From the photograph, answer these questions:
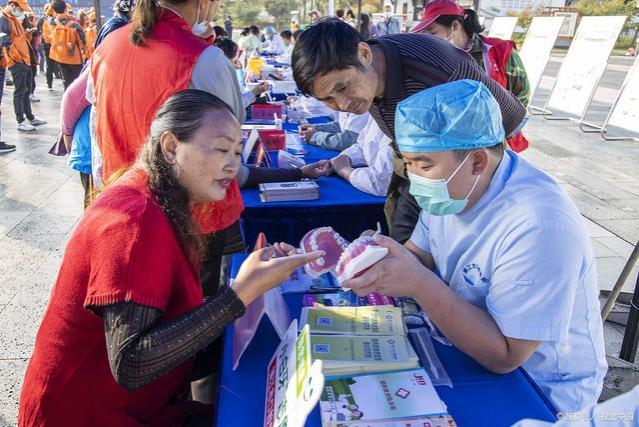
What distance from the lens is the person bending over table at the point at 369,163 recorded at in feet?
8.79

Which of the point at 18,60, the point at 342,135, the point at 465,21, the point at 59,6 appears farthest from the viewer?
the point at 59,6

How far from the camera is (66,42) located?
8.75 meters

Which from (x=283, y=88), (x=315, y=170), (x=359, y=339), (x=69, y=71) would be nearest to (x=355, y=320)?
(x=359, y=339)

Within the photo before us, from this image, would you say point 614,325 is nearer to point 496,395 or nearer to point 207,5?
point 496,395

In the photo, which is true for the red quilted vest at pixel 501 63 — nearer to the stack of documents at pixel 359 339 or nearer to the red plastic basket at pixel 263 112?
the red plastic basket at pixel 263 112

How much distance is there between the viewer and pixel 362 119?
3.49m

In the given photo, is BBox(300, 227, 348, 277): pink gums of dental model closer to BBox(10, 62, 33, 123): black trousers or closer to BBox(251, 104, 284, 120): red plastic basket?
BBox(251, 104, 284, 120): red plastic basket

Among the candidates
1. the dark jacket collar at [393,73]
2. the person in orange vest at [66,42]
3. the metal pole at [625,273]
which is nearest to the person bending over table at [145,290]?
the dark jacket collar at [393,73]

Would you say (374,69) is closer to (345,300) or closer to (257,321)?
(345,300)

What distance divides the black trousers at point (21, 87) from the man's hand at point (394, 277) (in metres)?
7.66

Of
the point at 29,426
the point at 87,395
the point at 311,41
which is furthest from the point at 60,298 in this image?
the point at 311,41

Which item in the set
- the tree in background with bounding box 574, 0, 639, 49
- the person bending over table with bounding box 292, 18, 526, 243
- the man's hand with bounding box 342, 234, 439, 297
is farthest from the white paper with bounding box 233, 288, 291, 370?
the tree in background with bounding box 574, 0, 639, 49

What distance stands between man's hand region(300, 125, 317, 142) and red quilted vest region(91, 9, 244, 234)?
1.75 m

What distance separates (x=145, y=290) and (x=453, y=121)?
868 millimetres
